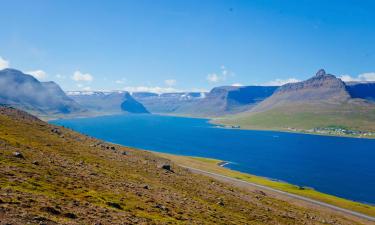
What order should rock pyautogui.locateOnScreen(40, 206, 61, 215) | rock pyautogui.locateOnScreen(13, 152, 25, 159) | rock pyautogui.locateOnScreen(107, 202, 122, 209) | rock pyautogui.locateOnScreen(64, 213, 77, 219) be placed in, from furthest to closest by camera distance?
rock pyautogui.locateOnScreen(13, 152, 25, 159), rock pyautogui.locateOnScreen(107, 202, 122, 209), rock pyautogui.locateOnScreen(64, 213, 77, 219), rock pyautogui.locateOnScreen(40, 206, 61, 215)

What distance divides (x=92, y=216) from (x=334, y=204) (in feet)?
319

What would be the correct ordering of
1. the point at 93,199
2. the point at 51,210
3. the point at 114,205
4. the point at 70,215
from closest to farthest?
the point at 51,210, the point at 70,215, the point at 93,199, the point at 114,205

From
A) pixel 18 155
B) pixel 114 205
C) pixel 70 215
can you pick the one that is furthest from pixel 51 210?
pixel 18 155

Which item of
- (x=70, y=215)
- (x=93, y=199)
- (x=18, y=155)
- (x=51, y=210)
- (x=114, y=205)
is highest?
(x=18, y=155)

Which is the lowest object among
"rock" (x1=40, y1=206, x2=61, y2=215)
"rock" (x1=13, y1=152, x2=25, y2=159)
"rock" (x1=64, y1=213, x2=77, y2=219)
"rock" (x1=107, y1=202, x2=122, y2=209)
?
"rock" (x1=107, y1=202, x2=122, y2=209)

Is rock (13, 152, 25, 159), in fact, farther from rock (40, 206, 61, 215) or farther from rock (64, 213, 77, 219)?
rock (64, 213, 77, 219)

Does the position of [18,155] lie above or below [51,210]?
above

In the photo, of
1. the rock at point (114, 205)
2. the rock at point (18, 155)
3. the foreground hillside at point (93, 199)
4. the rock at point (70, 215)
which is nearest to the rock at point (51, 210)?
the foreground hillside at point (93, 199)

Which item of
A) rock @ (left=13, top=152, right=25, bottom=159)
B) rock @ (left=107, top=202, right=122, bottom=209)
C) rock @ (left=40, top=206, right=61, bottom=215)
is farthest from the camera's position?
rock @ (left=13, top=152, right=25, bottom=159)

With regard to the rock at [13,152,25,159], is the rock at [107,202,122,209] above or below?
below

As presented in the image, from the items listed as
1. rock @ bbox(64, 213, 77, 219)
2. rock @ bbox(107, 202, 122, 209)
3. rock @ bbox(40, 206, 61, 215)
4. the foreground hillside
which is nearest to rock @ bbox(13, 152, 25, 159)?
the foreground hillside

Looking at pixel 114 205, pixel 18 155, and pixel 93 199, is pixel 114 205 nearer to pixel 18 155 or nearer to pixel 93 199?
pixel 93 199

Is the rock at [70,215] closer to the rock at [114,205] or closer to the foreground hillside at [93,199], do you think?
the foreground hillside at [93,199]

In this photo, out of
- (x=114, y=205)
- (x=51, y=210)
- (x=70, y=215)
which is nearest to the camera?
(x=51, y=210)
